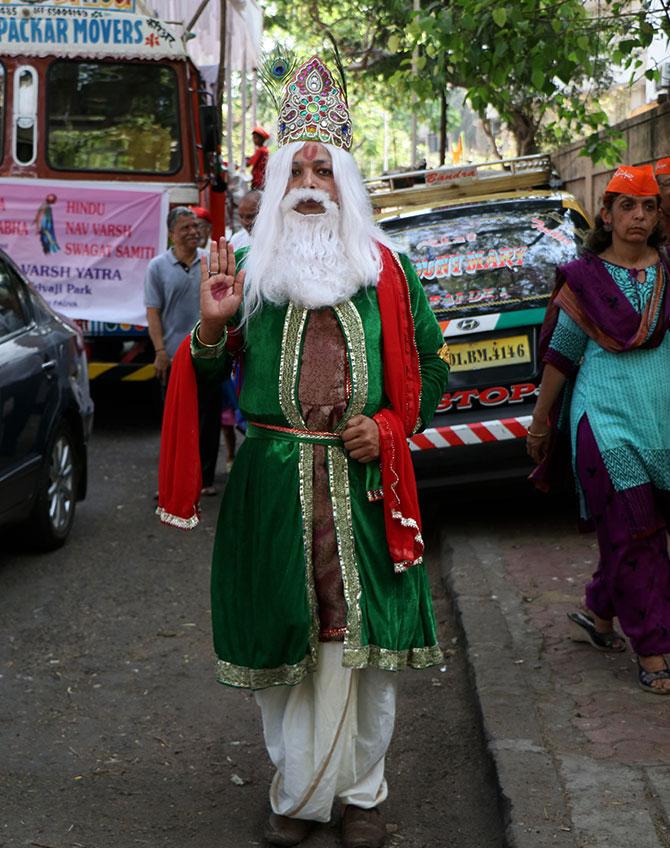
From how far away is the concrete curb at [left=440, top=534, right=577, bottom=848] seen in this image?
379cm

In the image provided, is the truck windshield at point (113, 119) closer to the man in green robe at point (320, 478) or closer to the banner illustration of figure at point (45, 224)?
the banner illustration of figure at point (45, 224)

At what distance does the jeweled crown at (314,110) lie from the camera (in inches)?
150

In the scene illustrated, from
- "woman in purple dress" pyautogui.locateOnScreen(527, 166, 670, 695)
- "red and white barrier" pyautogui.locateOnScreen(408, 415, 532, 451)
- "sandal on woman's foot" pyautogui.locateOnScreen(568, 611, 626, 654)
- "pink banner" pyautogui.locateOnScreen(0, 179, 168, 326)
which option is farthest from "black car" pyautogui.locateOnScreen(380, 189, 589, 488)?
"pink banner" pyautogui.locateOnScreen(0, 179, 168, 326)

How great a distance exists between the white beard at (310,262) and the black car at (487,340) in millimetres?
3230

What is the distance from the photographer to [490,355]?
23.0 feet

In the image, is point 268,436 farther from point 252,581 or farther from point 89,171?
point 89,171

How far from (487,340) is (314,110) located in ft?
10.9

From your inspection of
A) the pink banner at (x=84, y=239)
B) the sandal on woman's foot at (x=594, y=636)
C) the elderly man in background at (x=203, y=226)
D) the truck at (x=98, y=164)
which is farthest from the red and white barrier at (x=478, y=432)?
the pink banner at (x=84, y=239)

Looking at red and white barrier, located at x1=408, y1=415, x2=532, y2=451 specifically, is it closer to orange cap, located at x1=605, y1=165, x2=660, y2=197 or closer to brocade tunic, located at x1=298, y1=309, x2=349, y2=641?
orange cap, located at x1=605, y1=165, x2=660, y2=197

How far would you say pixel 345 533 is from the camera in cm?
374

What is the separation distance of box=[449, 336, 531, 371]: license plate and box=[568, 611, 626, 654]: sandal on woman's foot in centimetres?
189

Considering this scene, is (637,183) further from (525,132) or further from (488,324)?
(525,132)

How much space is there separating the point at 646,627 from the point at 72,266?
769 cm

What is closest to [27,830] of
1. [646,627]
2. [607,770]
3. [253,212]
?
[607,770]
